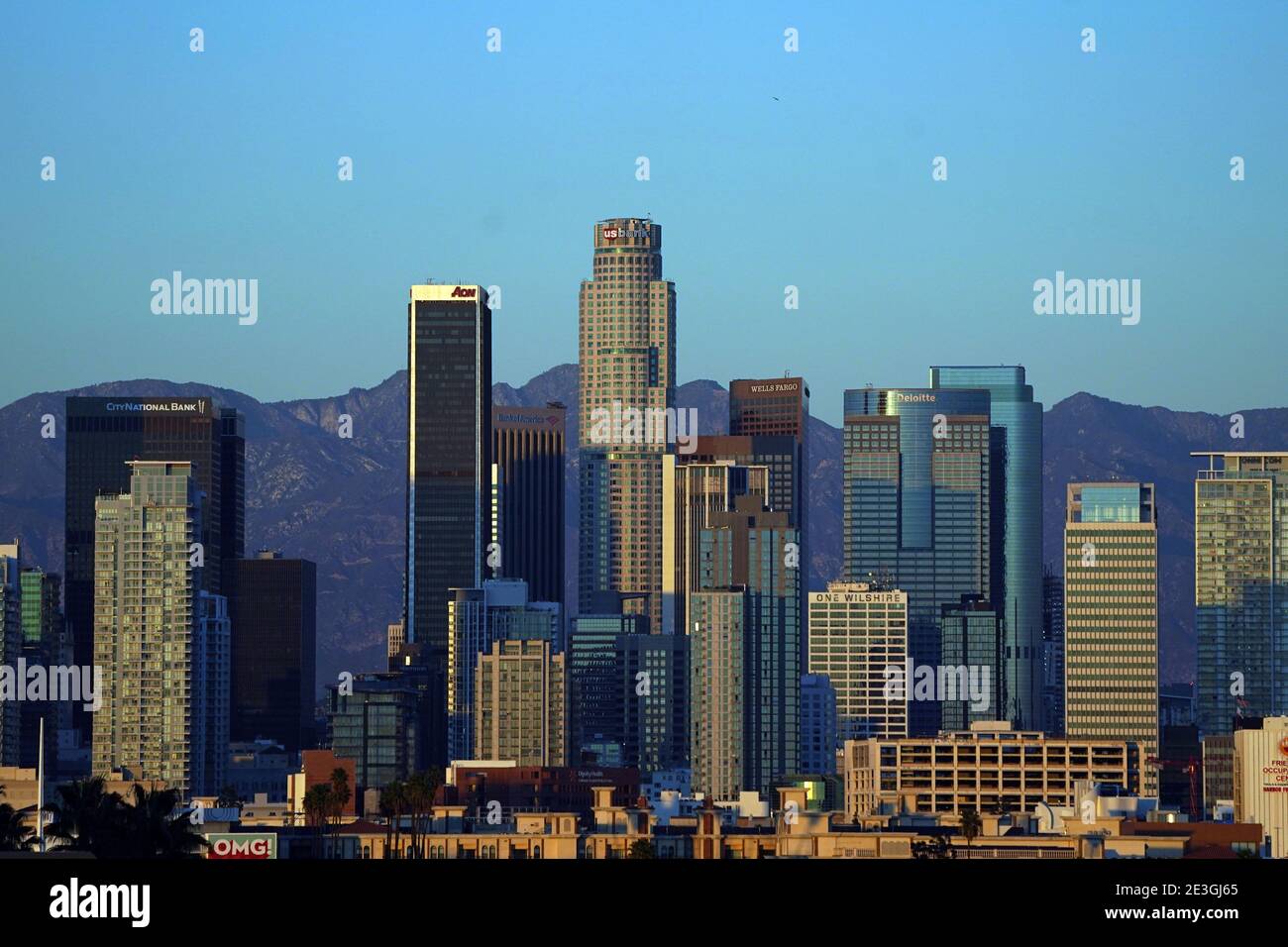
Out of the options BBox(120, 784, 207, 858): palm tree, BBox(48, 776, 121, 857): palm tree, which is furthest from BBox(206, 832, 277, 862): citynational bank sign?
BBox(120, 784, 207, 858): palm tree

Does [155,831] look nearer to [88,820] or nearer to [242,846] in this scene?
[88,820]

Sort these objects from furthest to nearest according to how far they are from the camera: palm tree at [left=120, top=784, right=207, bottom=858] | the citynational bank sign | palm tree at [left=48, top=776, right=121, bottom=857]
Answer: the citynational bank sign, palm tree at [left=120, top=784, right=207, bottom=858], palm tree at [left=48, top=776, right=121, bottom=857]

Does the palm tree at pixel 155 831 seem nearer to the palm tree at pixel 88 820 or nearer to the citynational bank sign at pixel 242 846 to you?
the palm tree at pixel 88 820

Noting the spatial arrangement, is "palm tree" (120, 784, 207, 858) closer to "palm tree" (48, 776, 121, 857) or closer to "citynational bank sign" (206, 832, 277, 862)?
"palm tree" (48, 776, 121, 857)

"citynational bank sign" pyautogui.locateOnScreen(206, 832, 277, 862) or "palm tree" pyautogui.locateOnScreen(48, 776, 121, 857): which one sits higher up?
"palm tree" pyautogui.locateOnScreen(48, 776, 121, 857)

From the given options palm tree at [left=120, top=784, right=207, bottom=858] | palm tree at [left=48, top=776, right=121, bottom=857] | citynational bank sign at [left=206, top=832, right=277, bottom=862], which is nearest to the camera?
palm tree at [left=48, top=776, right=121, bottom=857]
